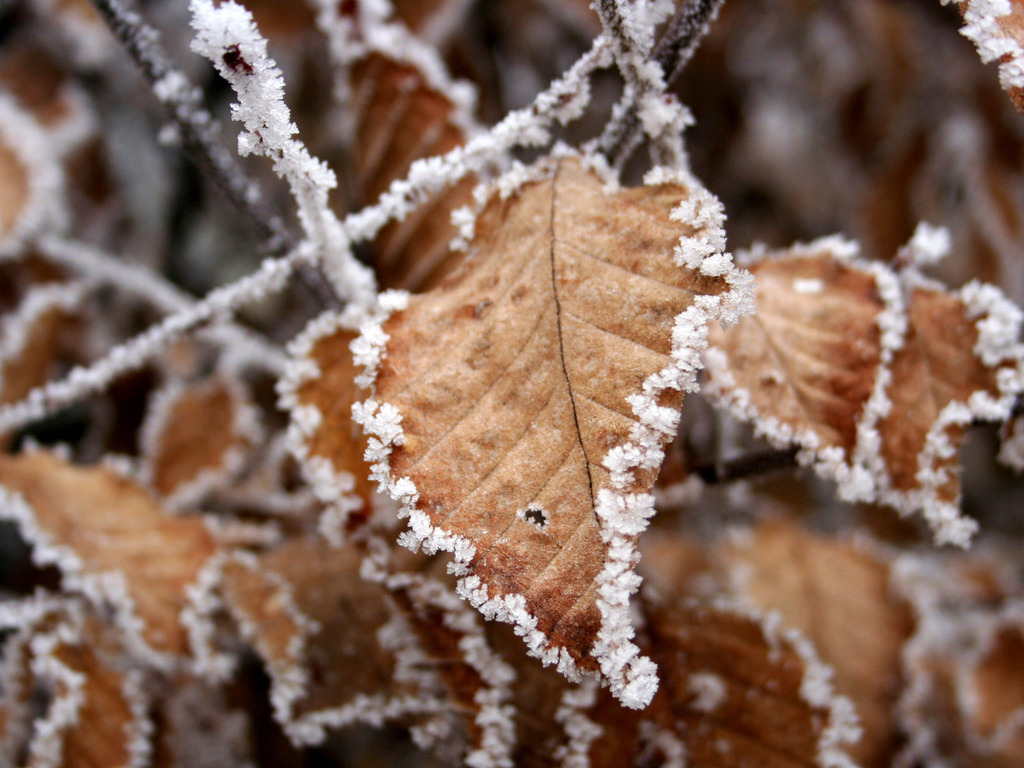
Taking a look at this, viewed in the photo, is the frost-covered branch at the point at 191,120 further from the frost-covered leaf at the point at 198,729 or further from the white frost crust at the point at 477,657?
the frost-covered leaf at the point at 198,729

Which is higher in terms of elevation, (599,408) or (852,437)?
(852,437)

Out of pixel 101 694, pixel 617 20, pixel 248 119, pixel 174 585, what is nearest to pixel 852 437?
pixel 617 20

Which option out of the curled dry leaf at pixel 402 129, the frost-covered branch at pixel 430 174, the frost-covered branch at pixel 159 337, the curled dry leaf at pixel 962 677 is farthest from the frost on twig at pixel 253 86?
the curled dry leaf at pixel 962 677

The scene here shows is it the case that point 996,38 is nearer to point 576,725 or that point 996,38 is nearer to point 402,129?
point 402,129

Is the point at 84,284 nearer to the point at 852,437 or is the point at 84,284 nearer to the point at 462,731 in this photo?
the point at 462,731

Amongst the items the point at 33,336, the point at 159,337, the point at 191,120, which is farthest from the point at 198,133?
the point at 33,336

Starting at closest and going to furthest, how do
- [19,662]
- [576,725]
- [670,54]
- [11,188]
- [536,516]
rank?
[536,516]
[670,54]
[576,725]
[19,662]
[11,188]
